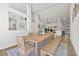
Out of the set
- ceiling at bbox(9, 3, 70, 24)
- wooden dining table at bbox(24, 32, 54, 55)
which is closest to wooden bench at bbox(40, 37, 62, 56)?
wooden dining table at bbox(24, 32, 54, 55)

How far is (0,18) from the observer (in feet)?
4.04

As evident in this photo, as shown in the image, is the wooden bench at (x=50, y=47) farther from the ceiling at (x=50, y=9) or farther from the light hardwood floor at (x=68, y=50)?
the ceiling at (x=50, y=9)

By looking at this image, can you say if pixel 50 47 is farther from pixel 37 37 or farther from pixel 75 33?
pixel 75 33

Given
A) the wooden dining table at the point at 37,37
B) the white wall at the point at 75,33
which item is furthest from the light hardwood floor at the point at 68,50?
the wooden dining table at the point at 37,37

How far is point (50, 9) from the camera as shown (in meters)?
1.25

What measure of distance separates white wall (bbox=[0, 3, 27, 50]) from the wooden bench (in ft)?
1.00

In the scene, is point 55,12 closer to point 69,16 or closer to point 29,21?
point 69,16

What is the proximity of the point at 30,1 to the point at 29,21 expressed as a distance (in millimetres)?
233

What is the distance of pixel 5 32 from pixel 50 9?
1.96 ft

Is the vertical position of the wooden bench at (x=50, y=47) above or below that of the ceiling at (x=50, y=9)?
below

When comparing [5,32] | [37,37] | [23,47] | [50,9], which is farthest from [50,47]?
[5,32]

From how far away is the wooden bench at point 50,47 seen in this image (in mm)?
1242

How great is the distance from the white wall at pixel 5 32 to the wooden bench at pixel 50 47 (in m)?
0.30

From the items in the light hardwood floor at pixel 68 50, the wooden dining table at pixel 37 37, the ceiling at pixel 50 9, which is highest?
the ceiling at pixel 50 9
